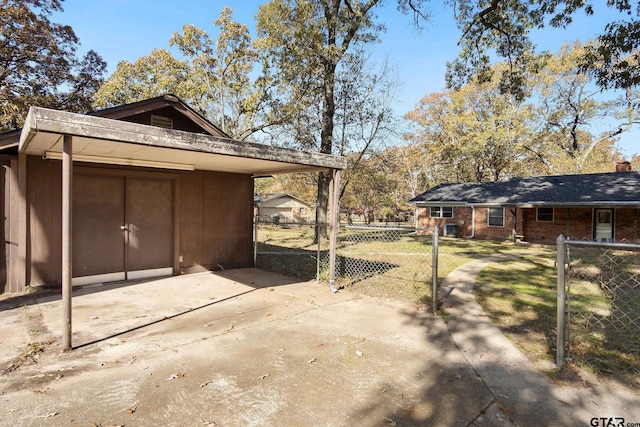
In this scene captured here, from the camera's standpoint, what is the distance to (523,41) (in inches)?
463

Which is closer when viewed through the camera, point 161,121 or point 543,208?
point 161,121

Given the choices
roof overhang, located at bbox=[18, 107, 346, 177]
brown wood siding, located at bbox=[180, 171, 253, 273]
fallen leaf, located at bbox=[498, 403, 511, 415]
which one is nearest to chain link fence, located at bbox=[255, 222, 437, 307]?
brown wood siding, located at bbox=[180, 171, 253, 273]

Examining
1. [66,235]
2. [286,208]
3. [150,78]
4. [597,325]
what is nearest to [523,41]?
[597,325]

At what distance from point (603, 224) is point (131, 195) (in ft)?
65.7

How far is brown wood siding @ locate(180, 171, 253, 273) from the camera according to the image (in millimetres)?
7711

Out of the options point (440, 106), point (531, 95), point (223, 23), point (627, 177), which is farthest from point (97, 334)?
point (440, 106)

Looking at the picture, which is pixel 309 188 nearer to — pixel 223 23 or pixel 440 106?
pixel 440 106

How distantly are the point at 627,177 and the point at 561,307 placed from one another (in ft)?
63.2

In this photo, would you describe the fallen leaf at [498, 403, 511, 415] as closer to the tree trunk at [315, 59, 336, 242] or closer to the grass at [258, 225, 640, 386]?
the grass at [258, 225, 640, 386]

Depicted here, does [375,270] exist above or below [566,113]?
below

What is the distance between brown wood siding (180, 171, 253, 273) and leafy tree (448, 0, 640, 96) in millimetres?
9502

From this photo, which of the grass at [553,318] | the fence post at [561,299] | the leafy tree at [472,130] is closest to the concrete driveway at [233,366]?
the fence post at [561,299]

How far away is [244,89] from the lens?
21.4 meters

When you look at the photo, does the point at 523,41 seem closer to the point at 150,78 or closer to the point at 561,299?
the point at 561,299
